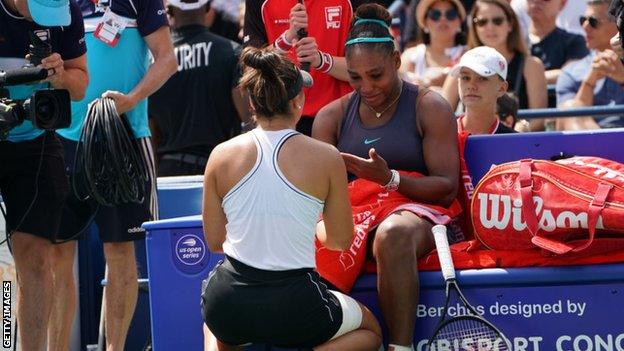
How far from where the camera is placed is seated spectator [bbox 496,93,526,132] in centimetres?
723

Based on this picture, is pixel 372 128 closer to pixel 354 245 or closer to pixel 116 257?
pixel 354 245

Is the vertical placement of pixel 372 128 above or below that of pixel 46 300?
above

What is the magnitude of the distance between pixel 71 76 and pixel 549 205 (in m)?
2.17

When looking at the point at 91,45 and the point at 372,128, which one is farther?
the point at 91,45

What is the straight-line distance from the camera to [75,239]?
6430 millimetres

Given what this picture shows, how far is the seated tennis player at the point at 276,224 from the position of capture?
489 cm

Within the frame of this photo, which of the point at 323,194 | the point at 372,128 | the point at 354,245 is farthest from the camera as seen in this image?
the point at 372,128

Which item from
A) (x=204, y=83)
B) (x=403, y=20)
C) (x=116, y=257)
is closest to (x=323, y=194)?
(x=116, y=257)

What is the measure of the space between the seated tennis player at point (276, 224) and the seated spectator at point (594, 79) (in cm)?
391

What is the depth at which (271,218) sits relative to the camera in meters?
4.91

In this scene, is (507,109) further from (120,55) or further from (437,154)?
(120,55)

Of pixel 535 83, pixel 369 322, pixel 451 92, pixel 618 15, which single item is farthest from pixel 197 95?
pixel 369 322

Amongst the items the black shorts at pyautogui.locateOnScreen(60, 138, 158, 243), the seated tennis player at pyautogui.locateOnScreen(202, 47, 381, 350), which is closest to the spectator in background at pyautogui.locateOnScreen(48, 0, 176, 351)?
the black shorts at pyautogui.locateOnScreen(60, 138, 158, 243)

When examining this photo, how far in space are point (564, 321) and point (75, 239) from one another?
247cm
